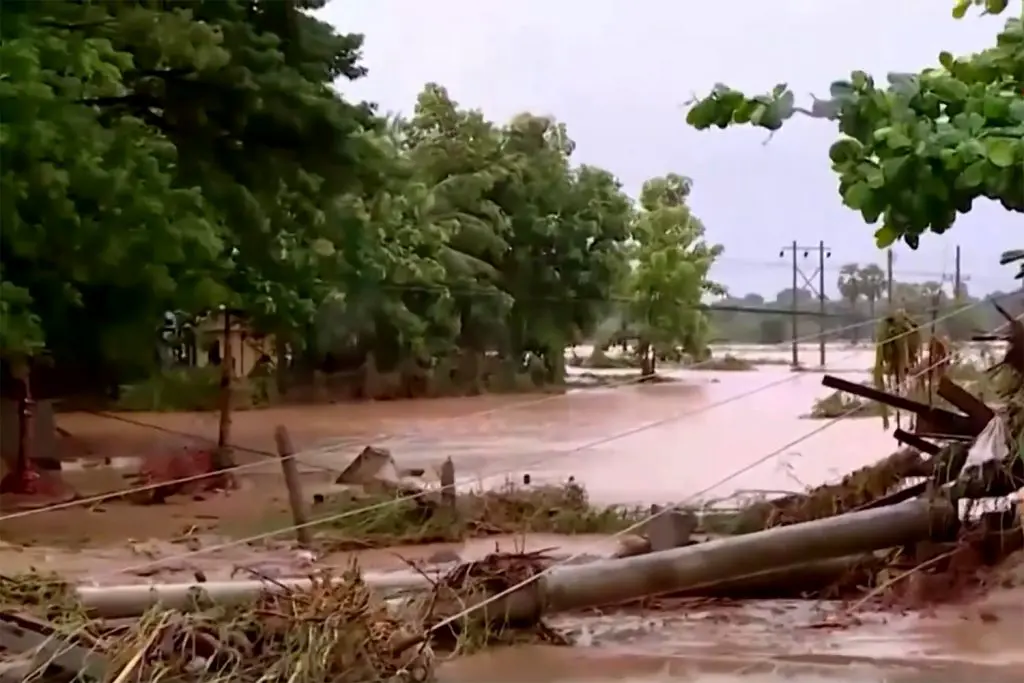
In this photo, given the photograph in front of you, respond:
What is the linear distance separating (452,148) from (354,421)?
2.71ft

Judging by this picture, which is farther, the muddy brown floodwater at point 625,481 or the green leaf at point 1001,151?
the muddy brown floodwater at point 625,481

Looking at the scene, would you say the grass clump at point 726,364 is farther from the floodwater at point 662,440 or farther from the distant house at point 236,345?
the distant house at point 236,345

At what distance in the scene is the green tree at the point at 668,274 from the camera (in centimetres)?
310

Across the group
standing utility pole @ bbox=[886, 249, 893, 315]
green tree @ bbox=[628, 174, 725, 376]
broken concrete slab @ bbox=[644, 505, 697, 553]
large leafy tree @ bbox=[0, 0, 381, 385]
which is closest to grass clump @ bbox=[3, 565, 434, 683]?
broken concrete slab @ bbox=[644, 505, 697, 553]

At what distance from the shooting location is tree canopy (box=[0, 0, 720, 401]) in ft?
10.9

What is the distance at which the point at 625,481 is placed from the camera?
3877mm

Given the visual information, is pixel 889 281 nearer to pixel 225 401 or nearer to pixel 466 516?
pixel 466 516

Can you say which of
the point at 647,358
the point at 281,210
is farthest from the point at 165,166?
the point at 647,358

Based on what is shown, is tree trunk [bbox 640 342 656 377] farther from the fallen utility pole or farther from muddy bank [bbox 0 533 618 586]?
the fallen utility pole

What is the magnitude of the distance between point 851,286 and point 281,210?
195 centimetres

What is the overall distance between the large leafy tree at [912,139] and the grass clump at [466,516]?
6.69 feet

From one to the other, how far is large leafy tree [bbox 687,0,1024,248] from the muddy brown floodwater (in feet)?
3.32

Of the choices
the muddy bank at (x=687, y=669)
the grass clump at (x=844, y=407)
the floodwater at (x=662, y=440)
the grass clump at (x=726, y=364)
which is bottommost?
the muddy bank at (x=687, y=669)

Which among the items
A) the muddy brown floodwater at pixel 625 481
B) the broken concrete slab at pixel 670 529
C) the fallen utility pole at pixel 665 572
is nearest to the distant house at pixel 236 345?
the muddy brown floodwater at pixel 625 481
